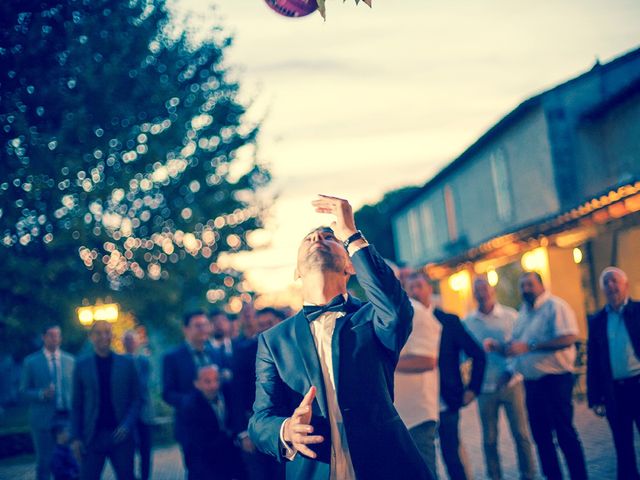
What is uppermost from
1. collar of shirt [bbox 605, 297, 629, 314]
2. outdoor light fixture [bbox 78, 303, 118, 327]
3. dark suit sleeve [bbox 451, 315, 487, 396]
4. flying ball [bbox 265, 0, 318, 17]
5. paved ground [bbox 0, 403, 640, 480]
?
outdoor light fixture [bbox 78, 303, 118, 327]

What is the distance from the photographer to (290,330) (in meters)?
3.38

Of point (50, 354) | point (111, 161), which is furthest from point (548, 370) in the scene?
point (111, 161)

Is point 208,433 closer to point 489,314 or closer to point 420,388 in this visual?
point 420,388

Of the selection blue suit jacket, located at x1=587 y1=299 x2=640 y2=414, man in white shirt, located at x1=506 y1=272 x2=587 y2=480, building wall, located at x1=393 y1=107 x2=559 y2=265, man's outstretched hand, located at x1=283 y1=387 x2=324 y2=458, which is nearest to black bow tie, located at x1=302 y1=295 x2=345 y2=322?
man's outstretched hand, located at x1=283 y1=387 x2=324 y2=458

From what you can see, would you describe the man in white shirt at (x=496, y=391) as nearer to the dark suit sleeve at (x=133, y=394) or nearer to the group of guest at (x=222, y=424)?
the group of guest at (x=222, y=424)

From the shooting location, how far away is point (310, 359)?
10.7 feet

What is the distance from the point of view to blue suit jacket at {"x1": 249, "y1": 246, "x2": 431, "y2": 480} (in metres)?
3.12

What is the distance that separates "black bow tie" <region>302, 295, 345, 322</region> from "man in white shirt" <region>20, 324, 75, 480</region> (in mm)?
7675

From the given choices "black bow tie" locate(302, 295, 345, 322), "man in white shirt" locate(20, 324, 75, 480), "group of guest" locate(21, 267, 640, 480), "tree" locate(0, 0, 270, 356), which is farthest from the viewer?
"tree" locate(0, 0, 270, 356)

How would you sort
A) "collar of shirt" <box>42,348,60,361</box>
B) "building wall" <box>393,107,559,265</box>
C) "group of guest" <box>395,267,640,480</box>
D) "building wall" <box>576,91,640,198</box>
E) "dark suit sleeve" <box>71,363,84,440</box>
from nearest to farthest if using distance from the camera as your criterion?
"group of guest" <box>395,267,640,480</box>, "dark suit sleeve" <box>71,363,84,440</box>, "collar of shirt" <box>42,348,60,361</box>, "building wall" <box>576,91,640,198</box>, "building wall" <box>393,107,559,265</box>

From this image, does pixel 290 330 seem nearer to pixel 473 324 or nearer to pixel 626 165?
pixel 473 324

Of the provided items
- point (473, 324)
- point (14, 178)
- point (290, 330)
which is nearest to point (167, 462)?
point (14, 178)

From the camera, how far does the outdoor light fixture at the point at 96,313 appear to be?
17516 mm

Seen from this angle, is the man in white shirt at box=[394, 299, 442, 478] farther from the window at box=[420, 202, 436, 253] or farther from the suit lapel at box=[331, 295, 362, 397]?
the window at box=[420, 202, 436, 253]
